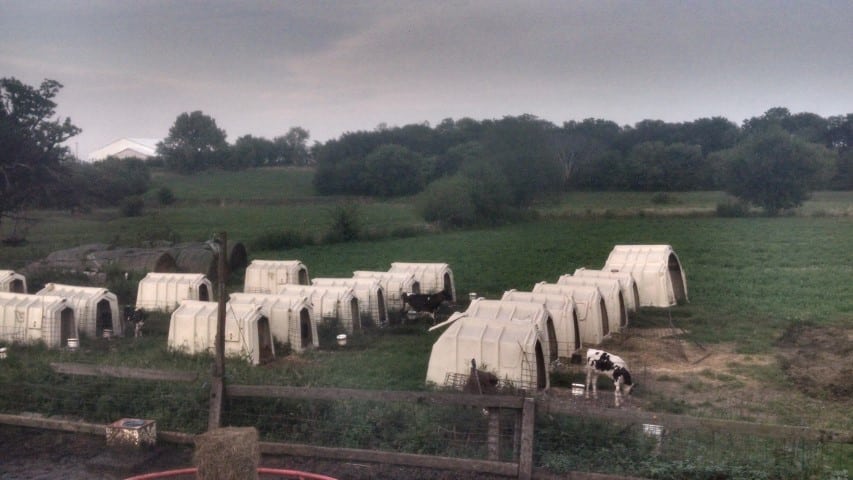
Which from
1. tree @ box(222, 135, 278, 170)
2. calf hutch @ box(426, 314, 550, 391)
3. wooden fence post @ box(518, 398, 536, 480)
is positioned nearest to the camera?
wooden fence post @ box(518, 398, 536, 480)

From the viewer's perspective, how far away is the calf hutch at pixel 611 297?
1550cm

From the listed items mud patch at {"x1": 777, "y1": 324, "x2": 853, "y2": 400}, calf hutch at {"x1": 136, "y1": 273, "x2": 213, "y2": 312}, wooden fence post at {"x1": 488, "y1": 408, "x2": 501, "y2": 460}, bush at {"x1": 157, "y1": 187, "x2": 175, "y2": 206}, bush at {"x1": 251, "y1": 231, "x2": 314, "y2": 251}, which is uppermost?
bush at {"x1": 157, "y1": 187, "x2": 175, "y2": 206}

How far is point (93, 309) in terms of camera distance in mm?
14680

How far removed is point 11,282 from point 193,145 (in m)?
17.2

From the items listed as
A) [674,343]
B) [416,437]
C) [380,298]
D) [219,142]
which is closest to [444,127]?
[219,142]

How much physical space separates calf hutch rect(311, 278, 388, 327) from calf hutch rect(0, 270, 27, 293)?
7067mm

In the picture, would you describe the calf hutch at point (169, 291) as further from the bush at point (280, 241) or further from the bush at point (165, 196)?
the bush at point (165, 196)

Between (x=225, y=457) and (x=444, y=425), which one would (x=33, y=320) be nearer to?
(x=444, y=425)

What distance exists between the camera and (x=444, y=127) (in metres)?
50.4

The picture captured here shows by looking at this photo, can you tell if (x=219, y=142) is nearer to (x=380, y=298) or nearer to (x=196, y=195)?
(x=196, y=195)

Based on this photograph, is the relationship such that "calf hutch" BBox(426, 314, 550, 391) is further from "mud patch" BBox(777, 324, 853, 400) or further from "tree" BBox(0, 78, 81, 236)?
"tree" BBox(0, 78, 81, 236)

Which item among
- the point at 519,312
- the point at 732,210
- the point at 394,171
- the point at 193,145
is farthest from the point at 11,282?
the point at 732,210

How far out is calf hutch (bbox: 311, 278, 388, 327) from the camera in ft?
53.7

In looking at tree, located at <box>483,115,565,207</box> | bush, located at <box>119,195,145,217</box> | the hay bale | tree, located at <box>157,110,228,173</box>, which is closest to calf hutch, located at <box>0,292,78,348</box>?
the hay bale
